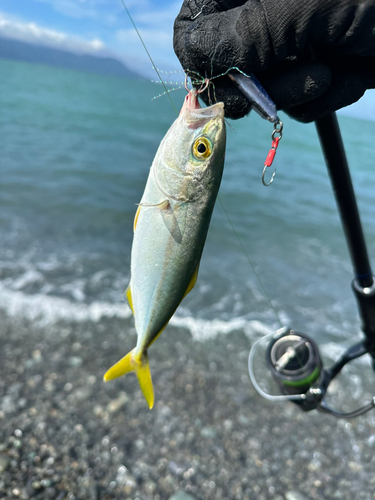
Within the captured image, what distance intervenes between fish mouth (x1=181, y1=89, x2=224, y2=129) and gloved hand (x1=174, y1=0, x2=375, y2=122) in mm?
115

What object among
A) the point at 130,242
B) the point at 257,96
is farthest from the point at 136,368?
the point at 130,242

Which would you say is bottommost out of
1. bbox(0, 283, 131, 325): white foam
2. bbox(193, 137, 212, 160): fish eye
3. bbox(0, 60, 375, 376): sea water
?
bbox(0, 60, 375, 376): sea water

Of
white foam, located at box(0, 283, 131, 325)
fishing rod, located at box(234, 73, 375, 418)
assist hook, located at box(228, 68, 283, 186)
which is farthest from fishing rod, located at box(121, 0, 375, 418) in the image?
white foam, located at box(0, 283, 131, 325)

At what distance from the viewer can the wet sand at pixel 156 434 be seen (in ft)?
10.8

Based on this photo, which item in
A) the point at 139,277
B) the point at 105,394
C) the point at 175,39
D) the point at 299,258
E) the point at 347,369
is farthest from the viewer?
the point at 299,258

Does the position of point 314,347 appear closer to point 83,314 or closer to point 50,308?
point 83,314

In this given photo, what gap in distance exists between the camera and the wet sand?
3.29 m

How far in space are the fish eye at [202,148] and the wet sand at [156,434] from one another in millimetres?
3116

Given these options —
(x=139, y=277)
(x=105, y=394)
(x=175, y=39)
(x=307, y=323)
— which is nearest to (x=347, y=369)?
(x=307, y=323)

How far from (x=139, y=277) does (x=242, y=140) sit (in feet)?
83.2

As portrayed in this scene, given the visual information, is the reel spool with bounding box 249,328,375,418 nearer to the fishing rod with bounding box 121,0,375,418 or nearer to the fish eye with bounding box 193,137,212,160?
the fishing rod with bounding box 121,0,375,418

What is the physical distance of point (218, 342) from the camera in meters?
5.39

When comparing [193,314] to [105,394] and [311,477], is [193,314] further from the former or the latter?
[311,477]

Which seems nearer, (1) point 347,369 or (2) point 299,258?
(1) point 347,369
